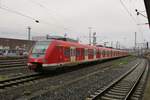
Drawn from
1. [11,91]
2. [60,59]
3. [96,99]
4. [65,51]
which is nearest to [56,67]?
[60,59]

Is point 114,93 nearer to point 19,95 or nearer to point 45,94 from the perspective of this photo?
point 45,94

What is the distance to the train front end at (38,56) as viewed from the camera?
579 inches

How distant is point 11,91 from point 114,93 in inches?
197

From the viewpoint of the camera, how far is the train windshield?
15203 mm

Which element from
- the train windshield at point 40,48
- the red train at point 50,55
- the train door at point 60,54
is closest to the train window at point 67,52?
the red train at point 50,55

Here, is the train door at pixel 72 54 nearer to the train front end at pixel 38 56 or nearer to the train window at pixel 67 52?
the train window at pixel 67 52

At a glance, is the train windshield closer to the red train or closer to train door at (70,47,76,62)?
the red train

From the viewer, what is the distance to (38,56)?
49.1 ft

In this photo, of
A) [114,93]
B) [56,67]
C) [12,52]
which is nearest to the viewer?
[114,93]

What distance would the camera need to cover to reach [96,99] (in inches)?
346

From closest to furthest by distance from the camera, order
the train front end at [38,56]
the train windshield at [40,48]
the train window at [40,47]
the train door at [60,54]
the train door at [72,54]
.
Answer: the train front end at [38,56], the train windshield at [40,48], the train window at [40,47], the train door at [60,54], the train door at [72,54]

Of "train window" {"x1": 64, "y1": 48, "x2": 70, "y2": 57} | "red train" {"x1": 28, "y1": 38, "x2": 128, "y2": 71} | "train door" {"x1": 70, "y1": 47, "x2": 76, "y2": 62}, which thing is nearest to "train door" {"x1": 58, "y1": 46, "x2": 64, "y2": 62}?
"red train" {"x1": 28, "y1": 38, "x2": 128, "y2": 71}

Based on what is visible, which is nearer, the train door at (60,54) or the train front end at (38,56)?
the train front end at (38,56)

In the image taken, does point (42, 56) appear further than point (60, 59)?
No
